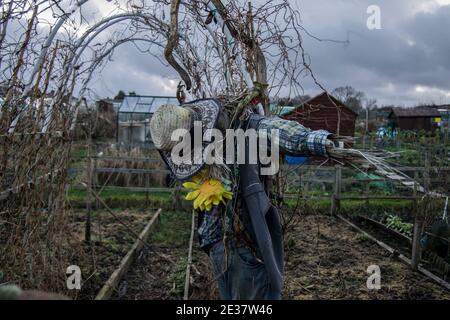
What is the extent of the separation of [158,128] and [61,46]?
1695 mm

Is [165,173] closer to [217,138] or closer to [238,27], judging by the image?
[238,27]

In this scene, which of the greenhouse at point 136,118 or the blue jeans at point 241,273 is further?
the greenhouse at point 136,118

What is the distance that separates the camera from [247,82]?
2.57 meters

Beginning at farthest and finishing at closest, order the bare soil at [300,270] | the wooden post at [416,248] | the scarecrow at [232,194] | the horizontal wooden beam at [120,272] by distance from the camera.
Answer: the wooden post at [416,248], the bare soil at [300,270], the horizontal wooden beam at [120,272], the scarecrow at [232,194]

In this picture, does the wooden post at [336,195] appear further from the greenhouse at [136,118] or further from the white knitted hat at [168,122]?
the greenhouse at [136,118]

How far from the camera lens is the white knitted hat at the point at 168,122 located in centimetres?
194

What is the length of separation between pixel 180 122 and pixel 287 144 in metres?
0.51

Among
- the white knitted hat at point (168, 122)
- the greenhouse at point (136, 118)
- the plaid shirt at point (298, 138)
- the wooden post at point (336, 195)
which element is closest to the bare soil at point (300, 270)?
the wooden post at point (336, 195)

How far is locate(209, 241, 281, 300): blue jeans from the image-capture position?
2.03m

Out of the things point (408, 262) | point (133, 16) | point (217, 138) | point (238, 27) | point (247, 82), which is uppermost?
point (133, 16)

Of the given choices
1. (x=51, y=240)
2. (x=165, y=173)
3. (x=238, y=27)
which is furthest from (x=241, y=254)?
(x=165, y=173)

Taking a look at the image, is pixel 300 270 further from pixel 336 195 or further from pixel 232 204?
pixel 336 195

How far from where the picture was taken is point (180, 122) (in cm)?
194
